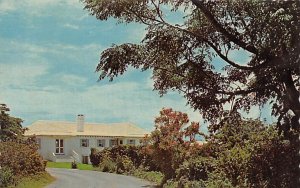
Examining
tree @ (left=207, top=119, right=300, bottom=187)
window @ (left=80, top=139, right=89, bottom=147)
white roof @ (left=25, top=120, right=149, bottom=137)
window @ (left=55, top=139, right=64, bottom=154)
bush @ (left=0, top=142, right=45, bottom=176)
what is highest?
white roof @ (left=25, top=120, right=149, bottom=137)

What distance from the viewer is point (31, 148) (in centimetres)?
2120

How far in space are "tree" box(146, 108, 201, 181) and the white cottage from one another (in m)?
10.7

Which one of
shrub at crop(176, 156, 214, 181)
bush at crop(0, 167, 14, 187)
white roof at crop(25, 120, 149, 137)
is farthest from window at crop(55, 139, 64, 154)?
shrub at crop(176, 156, 214, 181)

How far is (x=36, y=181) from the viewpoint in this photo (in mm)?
18766

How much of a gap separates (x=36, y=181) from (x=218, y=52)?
476 inches

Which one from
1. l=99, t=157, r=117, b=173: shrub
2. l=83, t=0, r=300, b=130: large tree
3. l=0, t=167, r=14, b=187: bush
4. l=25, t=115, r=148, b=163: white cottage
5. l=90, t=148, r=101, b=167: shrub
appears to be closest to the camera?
l=83, t=0, r=300, b=130: large tree

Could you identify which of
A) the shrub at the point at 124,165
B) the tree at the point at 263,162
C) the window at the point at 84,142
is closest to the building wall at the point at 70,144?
the window at the point at 84,142

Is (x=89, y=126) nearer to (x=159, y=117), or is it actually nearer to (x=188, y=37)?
(x=159, y=117)

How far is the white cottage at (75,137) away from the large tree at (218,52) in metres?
20.3

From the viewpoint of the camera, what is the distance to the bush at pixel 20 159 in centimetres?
1719

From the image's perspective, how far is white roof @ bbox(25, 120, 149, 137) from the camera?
29.5 metres

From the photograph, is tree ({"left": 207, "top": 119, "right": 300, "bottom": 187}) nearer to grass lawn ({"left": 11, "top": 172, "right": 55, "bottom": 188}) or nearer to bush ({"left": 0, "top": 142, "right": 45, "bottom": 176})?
grass lawn ({"left": 11, "top": 172, "right": 55, "bottom": 188})

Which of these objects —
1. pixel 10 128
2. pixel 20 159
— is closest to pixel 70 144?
pixel 10 128

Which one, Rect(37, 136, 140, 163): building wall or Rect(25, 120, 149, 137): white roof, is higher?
Rect(25, 120, 149, 137): white roof
